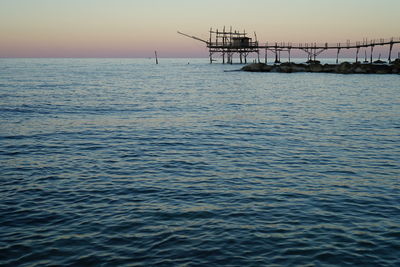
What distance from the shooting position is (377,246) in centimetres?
732

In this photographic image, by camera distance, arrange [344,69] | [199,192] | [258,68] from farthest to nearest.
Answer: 1. [258,68]
2. [344,69]
3. [199,192]

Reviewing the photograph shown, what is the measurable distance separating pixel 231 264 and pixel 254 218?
219 cm

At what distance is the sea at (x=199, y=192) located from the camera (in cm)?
714

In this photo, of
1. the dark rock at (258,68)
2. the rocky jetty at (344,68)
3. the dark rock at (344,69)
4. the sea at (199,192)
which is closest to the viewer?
the sea at (199,192)

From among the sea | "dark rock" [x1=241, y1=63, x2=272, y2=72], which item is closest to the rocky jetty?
"dark rock" [x1=241, y1=63, x2=272, y2=72]

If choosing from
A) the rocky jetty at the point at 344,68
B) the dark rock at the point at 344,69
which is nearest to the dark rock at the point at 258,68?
the rocky jetty at the point at 344,68

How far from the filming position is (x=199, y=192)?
412 inches

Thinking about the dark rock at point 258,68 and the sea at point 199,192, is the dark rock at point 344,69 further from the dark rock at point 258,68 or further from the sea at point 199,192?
the sea at point 199,192

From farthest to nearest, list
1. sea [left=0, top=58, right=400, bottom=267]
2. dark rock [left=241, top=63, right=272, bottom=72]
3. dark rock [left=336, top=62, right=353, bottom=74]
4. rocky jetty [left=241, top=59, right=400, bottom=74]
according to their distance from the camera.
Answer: dark rock [left=241, top=63, right=272, bottom=72], dark rock [left=336, top=62, right=353, bottom=74], rocky jetty [left=241, top=59, right=400, bottom=74], sea [left=0, top=58, right=400, bottom=267]

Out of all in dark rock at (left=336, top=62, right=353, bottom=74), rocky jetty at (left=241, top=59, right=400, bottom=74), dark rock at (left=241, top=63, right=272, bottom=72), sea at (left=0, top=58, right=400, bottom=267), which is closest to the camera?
sea at (left=0, top=58, right=400, bottom=267)

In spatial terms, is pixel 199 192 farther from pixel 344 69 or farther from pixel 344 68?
pixel 344 68

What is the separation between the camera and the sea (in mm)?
7145

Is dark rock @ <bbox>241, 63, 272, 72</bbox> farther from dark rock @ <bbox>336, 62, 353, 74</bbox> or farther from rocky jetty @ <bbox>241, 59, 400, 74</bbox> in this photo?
dark rock @ <bbox>336, 62, 353, 74</bbox>

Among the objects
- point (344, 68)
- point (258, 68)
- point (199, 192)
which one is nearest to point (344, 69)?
point (344, 68)
